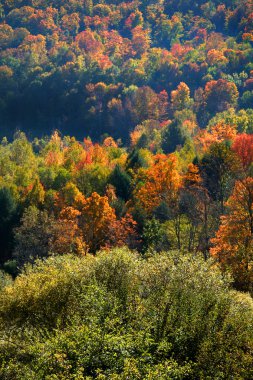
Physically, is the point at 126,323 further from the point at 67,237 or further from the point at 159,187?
the point at 159,187

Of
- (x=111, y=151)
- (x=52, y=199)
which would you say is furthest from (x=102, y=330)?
(x=111, y=151)

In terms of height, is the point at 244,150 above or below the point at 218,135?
below

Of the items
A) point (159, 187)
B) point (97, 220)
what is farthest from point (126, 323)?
point (159, 187)

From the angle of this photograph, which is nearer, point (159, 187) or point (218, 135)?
point (159, 187)

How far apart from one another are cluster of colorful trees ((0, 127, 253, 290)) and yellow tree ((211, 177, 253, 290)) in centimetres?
10

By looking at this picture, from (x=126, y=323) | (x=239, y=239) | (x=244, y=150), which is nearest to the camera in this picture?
(x=126, y=323)

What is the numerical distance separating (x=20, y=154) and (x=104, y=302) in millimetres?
93453

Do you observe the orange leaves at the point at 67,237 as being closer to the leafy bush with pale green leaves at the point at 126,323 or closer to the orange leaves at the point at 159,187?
the orange leaves at the point at 159,187

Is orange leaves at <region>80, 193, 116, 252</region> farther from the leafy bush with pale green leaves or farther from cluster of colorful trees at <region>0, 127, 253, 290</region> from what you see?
the leafy bush with pale green leaves

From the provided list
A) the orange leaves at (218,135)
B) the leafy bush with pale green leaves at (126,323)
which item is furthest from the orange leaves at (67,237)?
the orange leaves at (218,135)

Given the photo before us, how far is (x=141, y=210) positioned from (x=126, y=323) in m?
42.1

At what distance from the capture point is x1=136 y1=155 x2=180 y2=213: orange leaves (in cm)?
7200

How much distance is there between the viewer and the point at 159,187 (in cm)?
7388

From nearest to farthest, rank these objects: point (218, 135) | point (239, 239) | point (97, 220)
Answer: point (239, 239) < point (97, 220) < point (218, 135)
